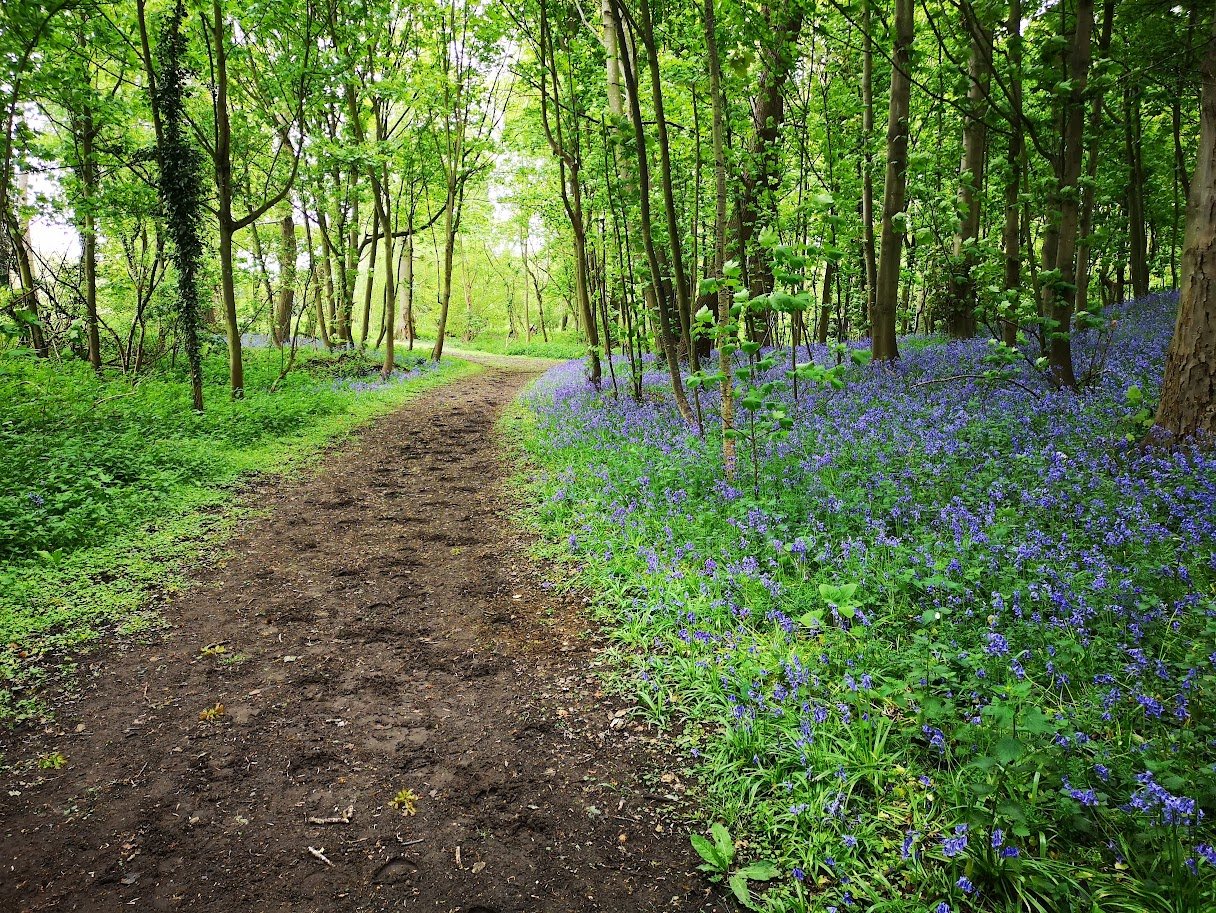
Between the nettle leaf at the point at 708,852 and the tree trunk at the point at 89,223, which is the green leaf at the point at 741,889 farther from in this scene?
the tree trunk at the point at 89,223

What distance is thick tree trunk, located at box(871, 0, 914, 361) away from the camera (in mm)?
7925

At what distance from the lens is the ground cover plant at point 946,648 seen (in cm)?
226

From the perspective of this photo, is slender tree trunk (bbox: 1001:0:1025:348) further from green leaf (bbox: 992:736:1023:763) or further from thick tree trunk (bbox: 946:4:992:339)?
green leaf (bbox: 992:736:1023:763)

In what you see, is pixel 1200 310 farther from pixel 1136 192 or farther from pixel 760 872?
pixel 1136 192

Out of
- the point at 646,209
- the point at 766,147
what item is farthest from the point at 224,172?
the point at 766,147

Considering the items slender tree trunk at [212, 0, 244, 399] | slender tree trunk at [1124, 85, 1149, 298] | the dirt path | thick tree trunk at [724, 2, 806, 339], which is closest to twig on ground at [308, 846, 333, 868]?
the dirt path

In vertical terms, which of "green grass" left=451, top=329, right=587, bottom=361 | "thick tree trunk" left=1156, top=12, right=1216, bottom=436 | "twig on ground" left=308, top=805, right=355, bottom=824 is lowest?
"twig on ground" left=308, top=805, right=355, bottom=824

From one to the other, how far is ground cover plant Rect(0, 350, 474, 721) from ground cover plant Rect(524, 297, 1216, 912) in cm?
390

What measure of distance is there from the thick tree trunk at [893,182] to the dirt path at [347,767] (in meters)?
6.79

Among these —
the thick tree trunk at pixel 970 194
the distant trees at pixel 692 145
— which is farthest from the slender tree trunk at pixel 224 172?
the thick tree trunk at pixel 970 194

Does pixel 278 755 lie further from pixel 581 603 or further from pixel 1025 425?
pixel 1025 425

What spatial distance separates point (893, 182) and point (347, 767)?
9.52 meters

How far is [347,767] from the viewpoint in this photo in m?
3.23

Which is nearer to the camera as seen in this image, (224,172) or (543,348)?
(224,172)
